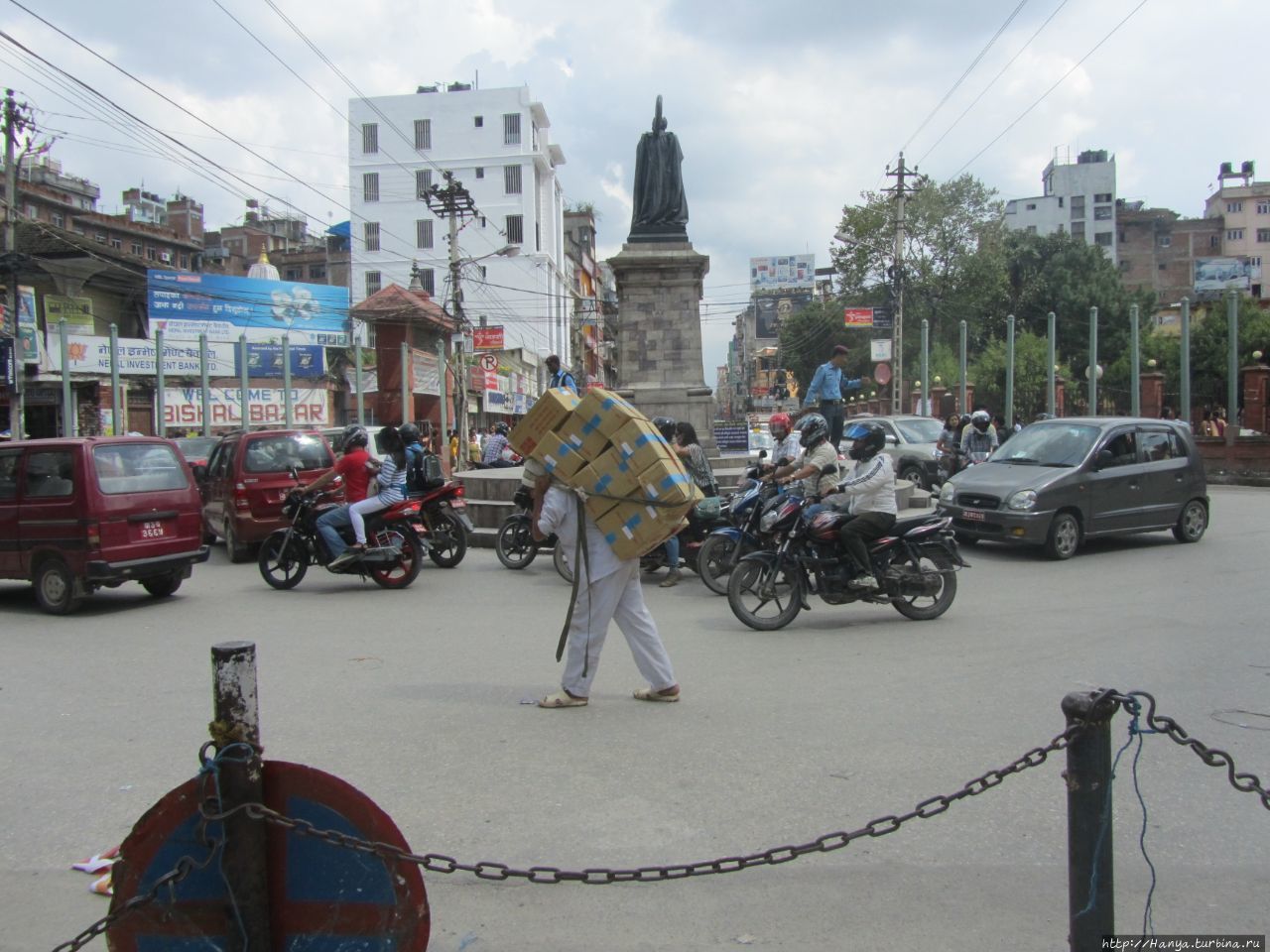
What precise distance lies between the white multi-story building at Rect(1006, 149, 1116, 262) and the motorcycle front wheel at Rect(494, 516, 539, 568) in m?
74.9

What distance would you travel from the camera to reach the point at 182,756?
5371mm

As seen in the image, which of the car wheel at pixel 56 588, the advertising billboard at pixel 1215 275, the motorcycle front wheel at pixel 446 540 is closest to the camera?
the car wheel at pixel 56 588

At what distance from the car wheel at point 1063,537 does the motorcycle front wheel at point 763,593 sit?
17.8 ft

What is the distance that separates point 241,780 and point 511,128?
7131 cm

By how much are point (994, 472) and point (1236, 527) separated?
481 centimetres

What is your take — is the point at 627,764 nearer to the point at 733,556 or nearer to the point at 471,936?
the point at 471,936

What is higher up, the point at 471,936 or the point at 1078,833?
the point at 1078,833

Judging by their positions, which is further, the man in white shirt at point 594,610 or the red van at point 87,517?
the red van at point 87,517

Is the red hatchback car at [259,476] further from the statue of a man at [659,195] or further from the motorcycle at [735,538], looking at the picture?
the statue of a man at [659,195]

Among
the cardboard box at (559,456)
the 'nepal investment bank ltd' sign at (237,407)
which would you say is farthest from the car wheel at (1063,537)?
the 'nepal investment bank ltd' sign at (237,407)

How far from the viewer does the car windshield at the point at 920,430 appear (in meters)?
21.5

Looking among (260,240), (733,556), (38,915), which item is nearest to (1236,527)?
(733,556)

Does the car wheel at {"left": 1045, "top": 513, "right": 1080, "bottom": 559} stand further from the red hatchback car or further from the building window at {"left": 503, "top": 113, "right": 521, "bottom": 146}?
the building window at {"left": 503, "top": 113, "right": 521, "bottom": 146}

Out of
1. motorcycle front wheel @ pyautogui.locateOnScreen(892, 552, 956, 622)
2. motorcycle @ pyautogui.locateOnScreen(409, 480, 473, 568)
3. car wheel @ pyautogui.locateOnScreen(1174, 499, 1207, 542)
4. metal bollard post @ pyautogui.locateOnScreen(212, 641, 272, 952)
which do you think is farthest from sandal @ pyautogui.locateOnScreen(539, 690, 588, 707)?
car wheel @ pyautogui.locateOnScreen(1174, 499, 1207, 542)
